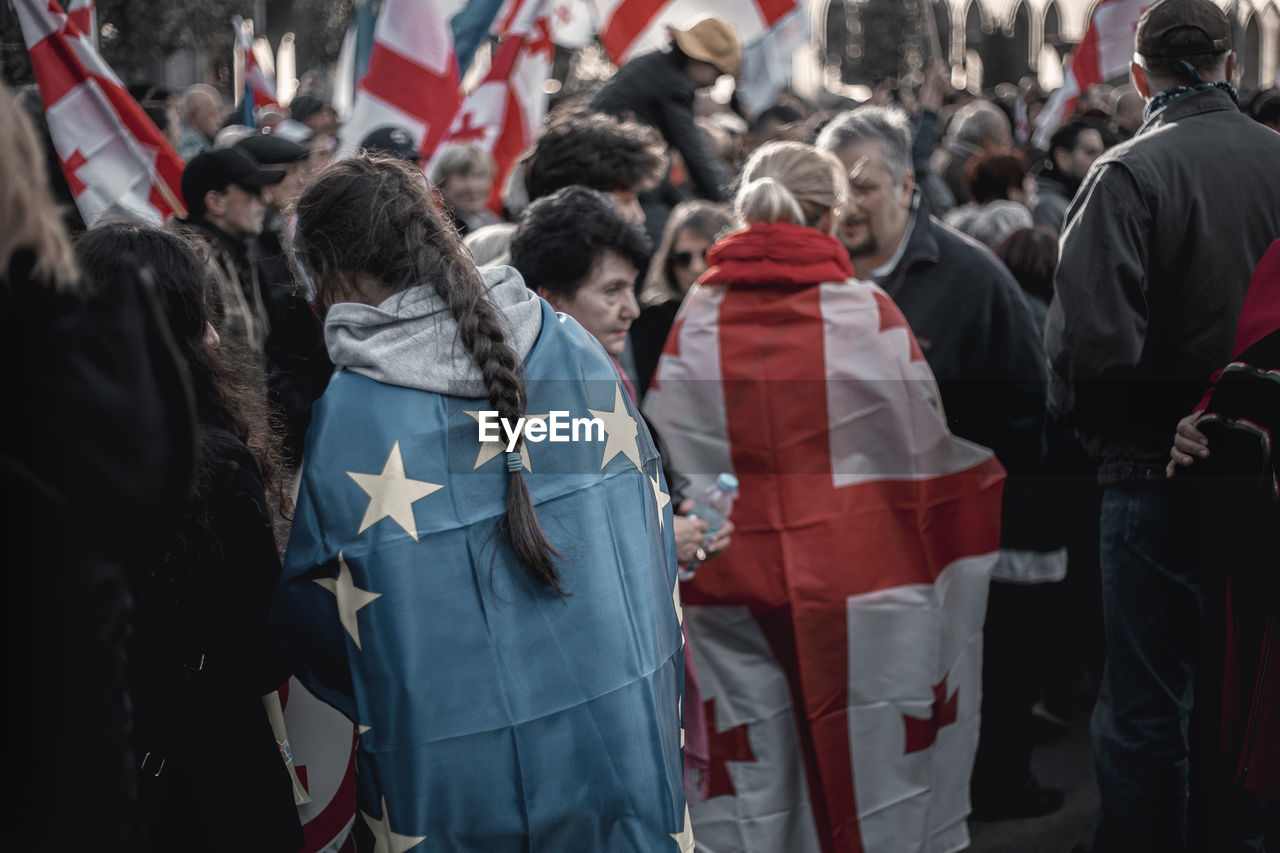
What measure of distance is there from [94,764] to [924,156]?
7.22m

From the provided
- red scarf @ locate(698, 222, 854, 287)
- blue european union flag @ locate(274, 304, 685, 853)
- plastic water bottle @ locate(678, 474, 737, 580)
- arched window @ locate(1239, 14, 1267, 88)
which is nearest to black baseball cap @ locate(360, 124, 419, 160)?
red scarf @ locate(698, 222, 854, 287)

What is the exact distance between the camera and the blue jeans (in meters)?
3.42

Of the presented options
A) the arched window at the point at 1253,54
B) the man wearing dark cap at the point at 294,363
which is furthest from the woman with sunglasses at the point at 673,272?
the arched window at the point at 1253,54

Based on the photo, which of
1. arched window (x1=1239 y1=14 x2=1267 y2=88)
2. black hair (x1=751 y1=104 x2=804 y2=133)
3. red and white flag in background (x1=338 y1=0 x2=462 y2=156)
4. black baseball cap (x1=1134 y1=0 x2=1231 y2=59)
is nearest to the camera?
black baseball cap (x1=1134 y1=0 x2=1231 y2=59)

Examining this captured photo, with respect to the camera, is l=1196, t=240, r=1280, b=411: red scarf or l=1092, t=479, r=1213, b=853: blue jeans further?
l=1092, t=479, r=1213, b=853: blue jeans

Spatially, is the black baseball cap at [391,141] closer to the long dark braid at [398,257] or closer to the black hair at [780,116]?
the long dark braid at [398,257]

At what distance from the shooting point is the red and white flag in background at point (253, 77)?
975 centimetres

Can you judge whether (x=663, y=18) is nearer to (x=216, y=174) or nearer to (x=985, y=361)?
(x=216, y=174)

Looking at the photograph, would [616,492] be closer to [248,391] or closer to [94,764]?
[248,391]

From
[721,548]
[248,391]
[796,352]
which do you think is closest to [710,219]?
[796,352]

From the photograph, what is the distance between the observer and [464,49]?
8031mm

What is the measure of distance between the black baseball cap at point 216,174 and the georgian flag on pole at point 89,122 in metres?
0.13

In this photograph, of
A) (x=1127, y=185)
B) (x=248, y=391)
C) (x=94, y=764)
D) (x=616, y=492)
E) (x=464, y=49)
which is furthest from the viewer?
(x=464, y=49)
